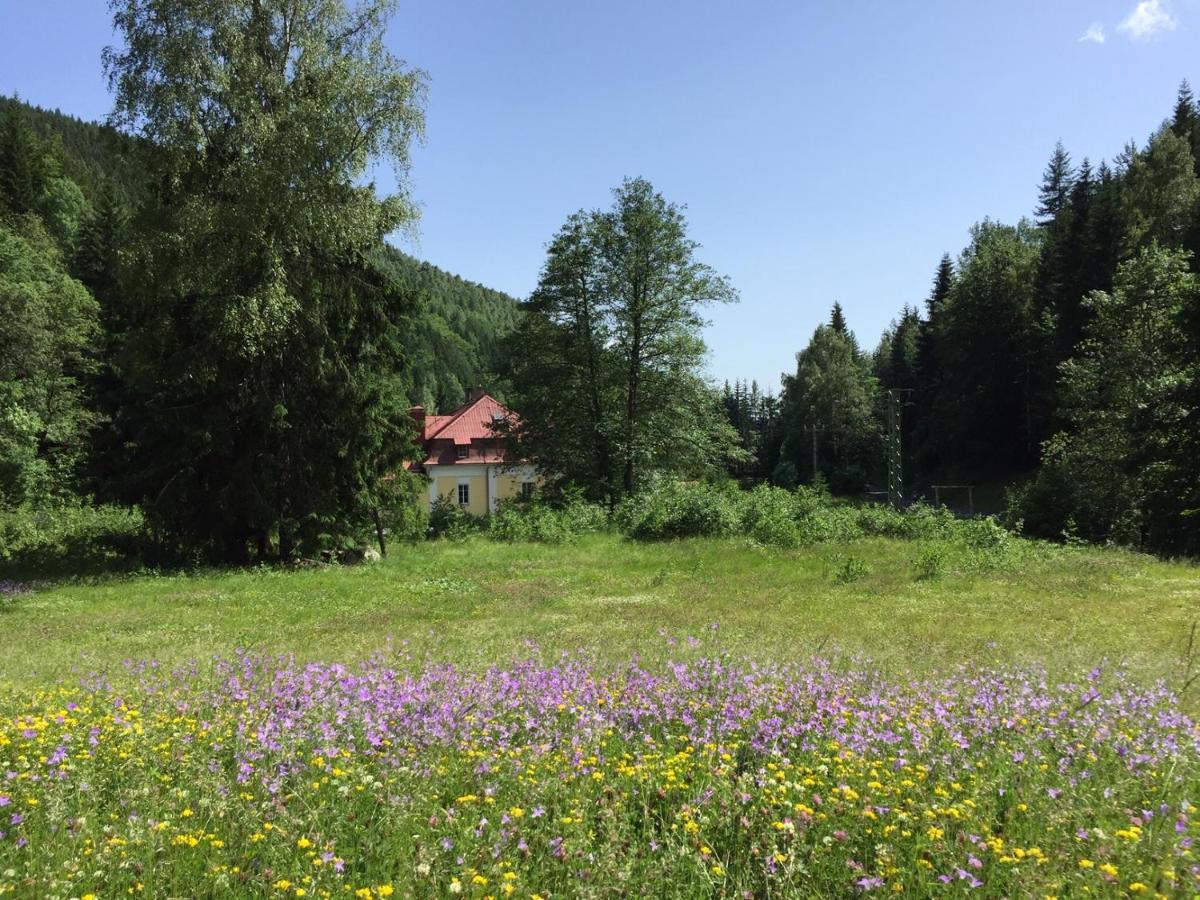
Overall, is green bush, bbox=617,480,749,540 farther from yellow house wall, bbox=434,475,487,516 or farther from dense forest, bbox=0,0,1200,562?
yellow house wall, bbox=434,475,487,516

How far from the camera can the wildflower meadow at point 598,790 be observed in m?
2.74

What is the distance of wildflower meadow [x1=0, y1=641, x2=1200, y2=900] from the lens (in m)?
2.74

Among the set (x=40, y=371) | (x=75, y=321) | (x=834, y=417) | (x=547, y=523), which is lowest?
(x=547, y=523)

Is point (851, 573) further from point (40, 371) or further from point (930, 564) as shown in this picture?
point (40, 371)

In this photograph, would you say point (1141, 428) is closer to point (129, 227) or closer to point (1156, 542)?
point (1156, 542)

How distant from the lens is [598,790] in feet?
11.6

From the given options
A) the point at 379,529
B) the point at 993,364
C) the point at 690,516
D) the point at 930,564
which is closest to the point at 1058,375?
the point at 993,364

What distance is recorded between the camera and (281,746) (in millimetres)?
3744

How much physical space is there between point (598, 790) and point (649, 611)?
7603 mm

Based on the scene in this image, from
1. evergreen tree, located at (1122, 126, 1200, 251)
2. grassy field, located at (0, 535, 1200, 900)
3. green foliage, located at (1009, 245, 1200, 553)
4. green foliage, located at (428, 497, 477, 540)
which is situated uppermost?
evergreen tree, located at (1122, 126, 1200, 251)

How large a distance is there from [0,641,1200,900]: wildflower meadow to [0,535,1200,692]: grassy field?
1998 mm

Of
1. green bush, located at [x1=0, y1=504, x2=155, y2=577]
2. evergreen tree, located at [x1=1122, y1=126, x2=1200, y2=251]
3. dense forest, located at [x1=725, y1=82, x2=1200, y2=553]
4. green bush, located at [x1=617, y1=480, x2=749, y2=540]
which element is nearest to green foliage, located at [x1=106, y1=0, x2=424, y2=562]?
green bush, located at [x1=0, y1=504, x2=155, y2=577]

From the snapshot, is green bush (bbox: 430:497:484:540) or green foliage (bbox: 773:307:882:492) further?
green foliage (bbox: 773:307:882:492)

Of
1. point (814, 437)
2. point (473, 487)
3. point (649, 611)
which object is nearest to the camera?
point (649, 611)
